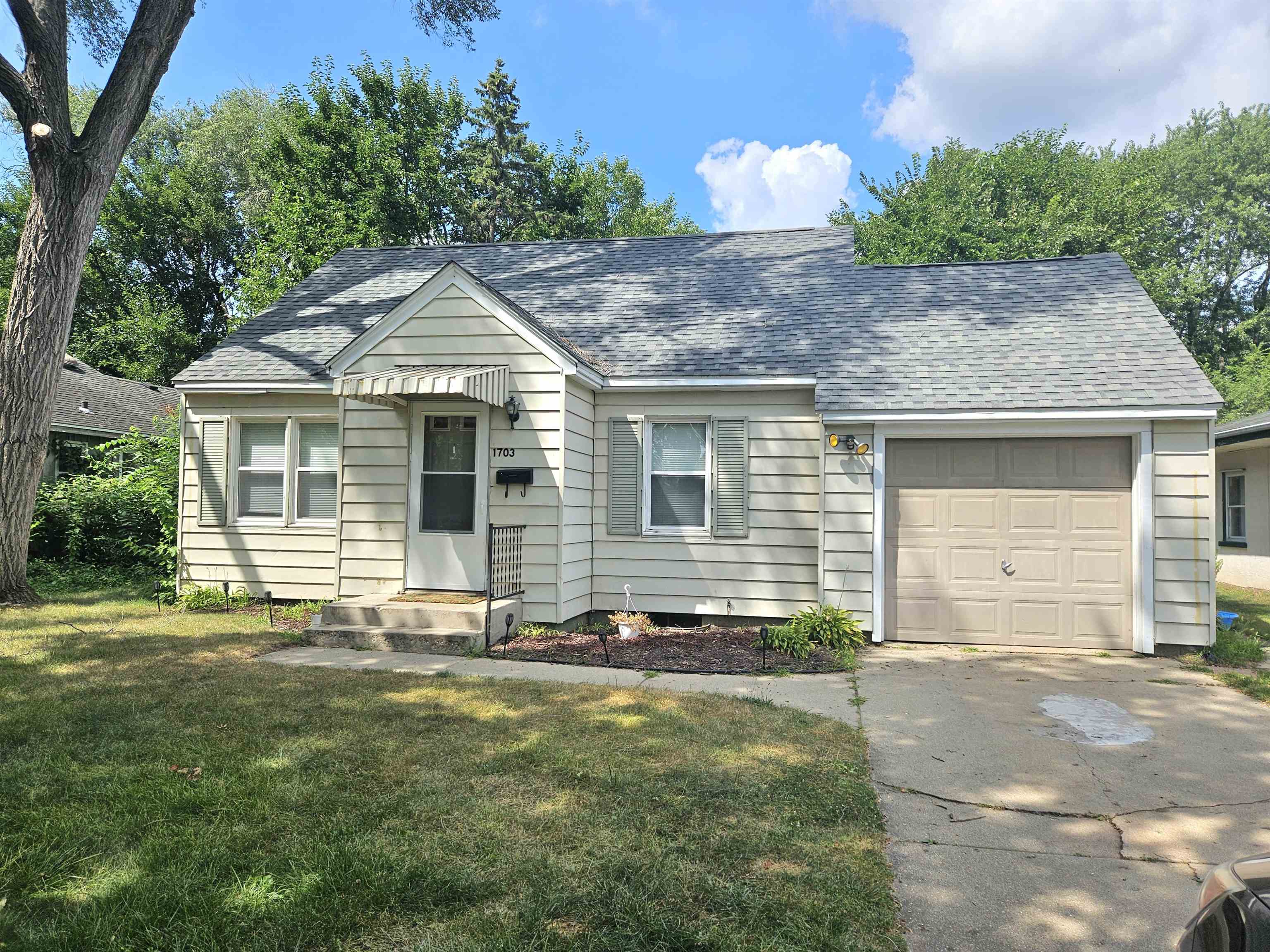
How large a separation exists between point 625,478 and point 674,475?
1.99 ft

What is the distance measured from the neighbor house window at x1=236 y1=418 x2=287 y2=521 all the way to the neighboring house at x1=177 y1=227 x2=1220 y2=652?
31 mm

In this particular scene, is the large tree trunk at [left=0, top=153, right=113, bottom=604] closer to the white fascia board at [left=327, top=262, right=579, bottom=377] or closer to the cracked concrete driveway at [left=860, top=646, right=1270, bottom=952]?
the white fascia board at [left=327, top=262, right=579, bottom=377]

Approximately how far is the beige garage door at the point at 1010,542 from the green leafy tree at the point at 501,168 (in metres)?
21.6

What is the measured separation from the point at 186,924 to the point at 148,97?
1133 cm

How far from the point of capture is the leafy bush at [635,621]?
863cm

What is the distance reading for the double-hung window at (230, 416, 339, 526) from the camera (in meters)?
10.1

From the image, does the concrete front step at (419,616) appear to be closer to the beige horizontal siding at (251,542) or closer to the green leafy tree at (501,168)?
the beige horizontal siding at (251,542)

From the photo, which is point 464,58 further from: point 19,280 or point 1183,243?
point 1183,243

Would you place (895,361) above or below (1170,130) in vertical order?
below

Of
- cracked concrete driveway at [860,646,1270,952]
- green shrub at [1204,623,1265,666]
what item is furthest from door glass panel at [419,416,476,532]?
green shrub at [1204,623,1265,666]

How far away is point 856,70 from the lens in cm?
1909

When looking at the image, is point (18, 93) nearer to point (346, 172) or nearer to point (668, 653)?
point (668, 653)

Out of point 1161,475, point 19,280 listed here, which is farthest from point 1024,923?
point 19,280

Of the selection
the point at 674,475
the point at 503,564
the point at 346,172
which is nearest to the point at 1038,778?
the point at 503,564
